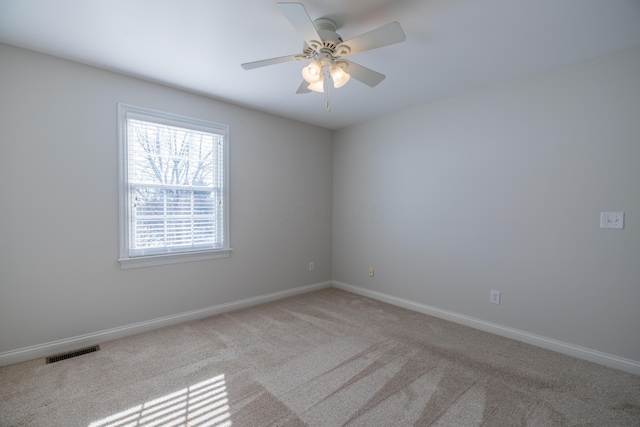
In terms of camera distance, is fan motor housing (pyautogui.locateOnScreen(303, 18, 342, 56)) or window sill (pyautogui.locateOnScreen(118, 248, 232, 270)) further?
window sill (pyautogui.locateOnScreen(118, 248, 232, 270))

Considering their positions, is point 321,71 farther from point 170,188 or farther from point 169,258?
point 169,258

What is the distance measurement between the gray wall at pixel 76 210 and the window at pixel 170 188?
0.29 ft

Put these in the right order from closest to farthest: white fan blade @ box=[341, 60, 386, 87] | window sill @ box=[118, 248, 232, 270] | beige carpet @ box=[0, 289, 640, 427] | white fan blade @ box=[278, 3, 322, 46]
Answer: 1. white fan blade @ box=[278, 3, 322, 46]
2. beige carpet @ box=[0, 289, 640, 427]
3. white fan blade @ box=[341, 60, 386, 87]
4. window sill @ box=[118, 248, 232, 270]

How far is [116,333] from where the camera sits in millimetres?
2670

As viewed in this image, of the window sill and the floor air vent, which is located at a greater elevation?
the window sill

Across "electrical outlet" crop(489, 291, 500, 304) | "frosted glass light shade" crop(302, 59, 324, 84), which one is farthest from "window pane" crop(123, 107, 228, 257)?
"electrical outlet" crop(489, 291, 500, 304)

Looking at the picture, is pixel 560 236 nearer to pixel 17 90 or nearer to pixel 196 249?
pixel 196 249

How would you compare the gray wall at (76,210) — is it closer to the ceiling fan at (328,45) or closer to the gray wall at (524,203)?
the ceiling fan at (328,45)

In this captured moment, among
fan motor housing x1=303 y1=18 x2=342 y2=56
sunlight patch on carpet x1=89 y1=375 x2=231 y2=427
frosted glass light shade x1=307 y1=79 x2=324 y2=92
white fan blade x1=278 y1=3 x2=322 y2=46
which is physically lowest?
sunlight patch on carpet x1=89 y1=375 x2=231 y2=427

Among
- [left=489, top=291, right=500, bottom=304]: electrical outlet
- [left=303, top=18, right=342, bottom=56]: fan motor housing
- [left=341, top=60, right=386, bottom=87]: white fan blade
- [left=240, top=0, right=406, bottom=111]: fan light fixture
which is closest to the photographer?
[left=240, top=0, right=406, bottom=111]: fan light fixture

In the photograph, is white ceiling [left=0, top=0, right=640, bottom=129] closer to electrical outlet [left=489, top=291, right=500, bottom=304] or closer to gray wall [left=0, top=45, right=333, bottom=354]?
gray wall [left=0, top=45, right=333, bottom=354]

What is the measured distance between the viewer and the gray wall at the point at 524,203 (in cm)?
224

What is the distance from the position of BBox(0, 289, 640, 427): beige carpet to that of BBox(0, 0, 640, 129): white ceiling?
2.40 metres

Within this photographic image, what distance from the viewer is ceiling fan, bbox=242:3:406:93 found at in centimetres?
159
